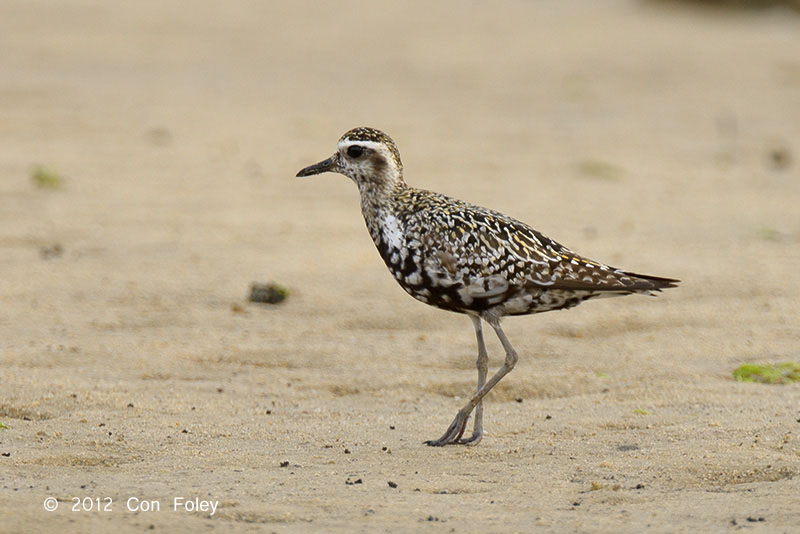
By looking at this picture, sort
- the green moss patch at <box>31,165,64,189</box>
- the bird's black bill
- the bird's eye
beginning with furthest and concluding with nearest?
the green moss patch at <box>31,165,64,189</box> < the bird's black bill < the bird's eye

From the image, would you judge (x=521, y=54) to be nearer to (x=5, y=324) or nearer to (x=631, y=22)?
(x=631, y=22)

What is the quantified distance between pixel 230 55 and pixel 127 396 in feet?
40.0

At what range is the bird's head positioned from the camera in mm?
6105

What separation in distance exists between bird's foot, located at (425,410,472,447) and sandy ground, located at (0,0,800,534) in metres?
0.13

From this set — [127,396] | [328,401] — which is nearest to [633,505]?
[328,401]

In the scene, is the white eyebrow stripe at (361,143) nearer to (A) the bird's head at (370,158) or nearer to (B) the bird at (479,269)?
(A) the bird's head at (370,158)

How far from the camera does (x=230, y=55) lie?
1789 centimetres

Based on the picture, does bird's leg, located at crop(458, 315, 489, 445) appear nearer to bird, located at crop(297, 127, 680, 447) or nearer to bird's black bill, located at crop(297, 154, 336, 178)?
bird, located at crop(297, 127, 680, 447)

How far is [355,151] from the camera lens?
20.1 feet

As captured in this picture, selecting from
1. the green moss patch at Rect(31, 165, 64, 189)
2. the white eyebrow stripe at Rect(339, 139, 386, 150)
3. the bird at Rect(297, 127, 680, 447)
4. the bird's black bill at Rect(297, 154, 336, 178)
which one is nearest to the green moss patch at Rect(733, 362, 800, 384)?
the bird at Rect(297, 127, 680, 447)

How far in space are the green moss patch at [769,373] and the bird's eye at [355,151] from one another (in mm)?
2583

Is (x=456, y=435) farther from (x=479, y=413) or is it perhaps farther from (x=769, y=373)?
(x=769, y=373)

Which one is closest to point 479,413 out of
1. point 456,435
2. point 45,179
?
point 456,435

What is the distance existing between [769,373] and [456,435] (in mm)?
2167
